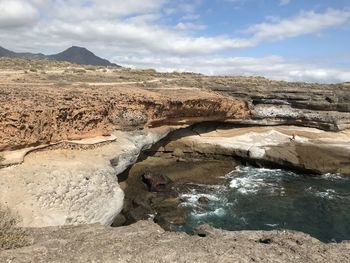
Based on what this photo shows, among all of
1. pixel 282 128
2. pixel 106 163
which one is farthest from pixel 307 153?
pixel 106 163

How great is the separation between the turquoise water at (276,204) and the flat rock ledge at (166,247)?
33.9 ft

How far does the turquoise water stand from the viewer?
903 inches

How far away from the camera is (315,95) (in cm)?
3862

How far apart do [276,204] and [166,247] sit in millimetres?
16887

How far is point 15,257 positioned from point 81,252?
165cm

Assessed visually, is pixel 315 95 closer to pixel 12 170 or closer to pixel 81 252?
pixel 12 170

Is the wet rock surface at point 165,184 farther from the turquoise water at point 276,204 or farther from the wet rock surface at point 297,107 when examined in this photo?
the wet rock surface at point 297,107

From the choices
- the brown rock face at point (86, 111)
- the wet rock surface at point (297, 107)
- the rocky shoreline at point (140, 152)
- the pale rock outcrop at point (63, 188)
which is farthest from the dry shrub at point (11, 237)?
the wet rock surface at point (297, 107)

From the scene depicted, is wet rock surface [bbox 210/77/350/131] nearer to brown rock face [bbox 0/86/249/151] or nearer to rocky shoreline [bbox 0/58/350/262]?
rocky shoreline [bbox 0/58/350/262]

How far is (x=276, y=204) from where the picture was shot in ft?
85.9

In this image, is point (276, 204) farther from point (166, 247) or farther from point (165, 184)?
point (166, 247)

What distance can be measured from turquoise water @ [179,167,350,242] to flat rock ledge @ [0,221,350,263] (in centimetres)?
1033

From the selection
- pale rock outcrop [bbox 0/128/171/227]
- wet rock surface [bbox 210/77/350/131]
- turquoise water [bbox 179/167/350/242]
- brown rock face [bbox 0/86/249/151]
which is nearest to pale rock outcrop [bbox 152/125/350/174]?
wet rock surface [bbox 210/77/350/131]

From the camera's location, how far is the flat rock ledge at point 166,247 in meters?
10.2
